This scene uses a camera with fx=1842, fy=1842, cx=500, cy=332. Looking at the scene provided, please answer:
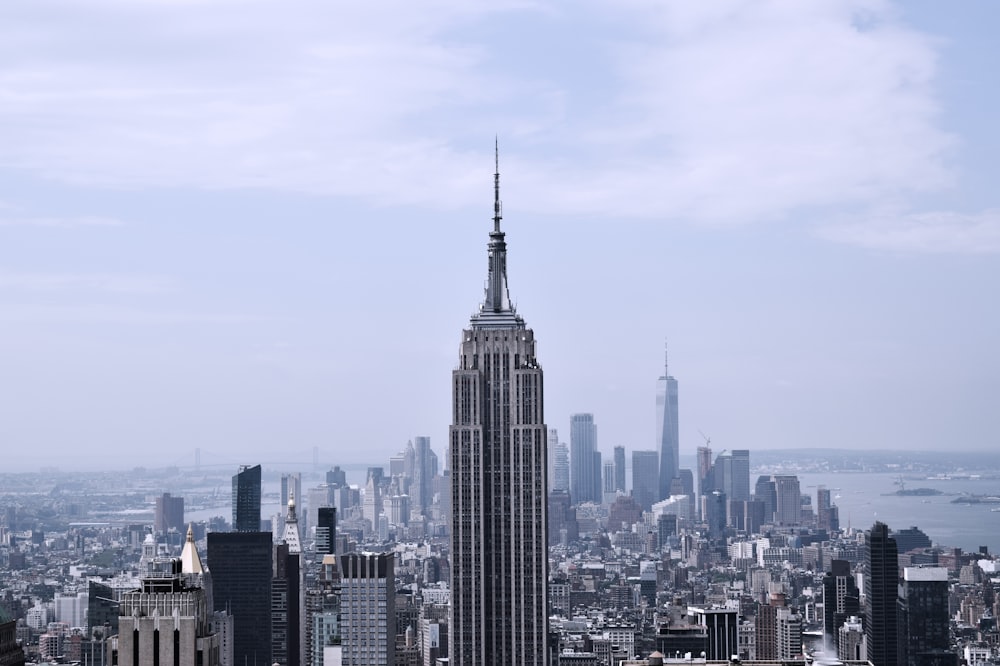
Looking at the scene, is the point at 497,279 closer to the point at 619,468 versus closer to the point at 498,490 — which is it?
the point at 498,490

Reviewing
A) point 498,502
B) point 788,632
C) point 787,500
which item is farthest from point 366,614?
point 787,500

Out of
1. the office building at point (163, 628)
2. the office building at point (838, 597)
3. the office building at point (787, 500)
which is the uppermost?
the office building at point (787, 500)

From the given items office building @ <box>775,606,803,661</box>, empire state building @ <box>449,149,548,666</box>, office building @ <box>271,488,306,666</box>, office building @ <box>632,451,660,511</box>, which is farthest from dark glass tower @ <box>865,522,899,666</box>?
office building @ <box>632,451,660,511</box>

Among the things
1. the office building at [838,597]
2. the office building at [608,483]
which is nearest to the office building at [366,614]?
the office building at [838,597]

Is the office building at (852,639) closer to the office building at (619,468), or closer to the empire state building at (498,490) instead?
the empire state building at (498,490)

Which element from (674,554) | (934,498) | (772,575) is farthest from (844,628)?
(674,554)

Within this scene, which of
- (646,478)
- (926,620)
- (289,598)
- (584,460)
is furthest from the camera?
(646,478)

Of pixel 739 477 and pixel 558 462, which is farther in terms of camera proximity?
pixel 739 477
